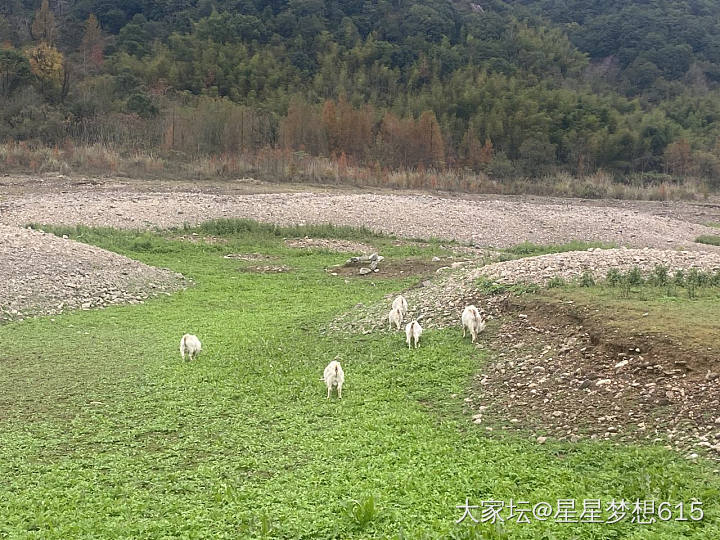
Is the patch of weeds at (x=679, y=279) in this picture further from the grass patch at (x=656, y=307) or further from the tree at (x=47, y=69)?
the tree at (x=47, y=69)

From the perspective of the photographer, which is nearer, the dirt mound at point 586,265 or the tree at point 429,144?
the dirt mound at point 586,265

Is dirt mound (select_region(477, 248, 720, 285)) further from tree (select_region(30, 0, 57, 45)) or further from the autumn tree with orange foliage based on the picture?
tree (select_region(30, 0, 57, 45))

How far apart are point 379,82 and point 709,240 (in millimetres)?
37682

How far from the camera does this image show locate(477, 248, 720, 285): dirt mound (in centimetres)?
1076

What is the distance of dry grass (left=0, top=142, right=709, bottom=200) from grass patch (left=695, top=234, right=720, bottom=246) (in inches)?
548

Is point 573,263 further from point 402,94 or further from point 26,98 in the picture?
point 402,94

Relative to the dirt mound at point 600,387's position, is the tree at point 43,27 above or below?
above

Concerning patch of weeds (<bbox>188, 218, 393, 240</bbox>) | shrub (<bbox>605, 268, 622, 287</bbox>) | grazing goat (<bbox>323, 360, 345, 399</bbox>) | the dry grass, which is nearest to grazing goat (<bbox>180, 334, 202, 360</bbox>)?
grazing goat (<bbox>323, 360, 345, 399</bbox>)

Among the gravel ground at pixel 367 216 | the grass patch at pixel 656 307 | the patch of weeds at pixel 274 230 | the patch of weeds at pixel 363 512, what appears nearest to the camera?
the patch of weeds at pixel 363 512

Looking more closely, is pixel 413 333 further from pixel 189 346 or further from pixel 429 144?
pixel 429 144

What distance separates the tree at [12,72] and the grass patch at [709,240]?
40.2m

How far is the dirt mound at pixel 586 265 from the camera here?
10.8 m

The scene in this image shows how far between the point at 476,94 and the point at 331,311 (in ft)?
139

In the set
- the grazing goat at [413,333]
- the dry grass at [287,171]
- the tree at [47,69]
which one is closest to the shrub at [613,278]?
the grazing goat at [413,333]
